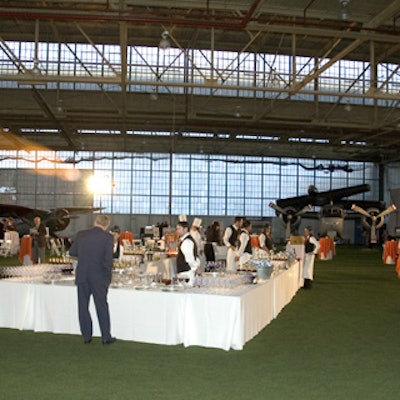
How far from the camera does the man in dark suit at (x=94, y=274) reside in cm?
622

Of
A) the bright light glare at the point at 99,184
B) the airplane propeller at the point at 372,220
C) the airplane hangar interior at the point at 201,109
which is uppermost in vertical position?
the airplane hangar interior at the point at 201,109

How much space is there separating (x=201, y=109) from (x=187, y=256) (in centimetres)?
1478

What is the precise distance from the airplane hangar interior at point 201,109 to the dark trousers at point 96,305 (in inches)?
237

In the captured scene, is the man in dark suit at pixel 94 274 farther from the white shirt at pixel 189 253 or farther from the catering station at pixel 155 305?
the white shirt at pixel 189 253

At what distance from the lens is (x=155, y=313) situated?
21.0ft

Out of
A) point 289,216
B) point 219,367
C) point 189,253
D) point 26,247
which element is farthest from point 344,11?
point 289,216

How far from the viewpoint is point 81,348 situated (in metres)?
6.23

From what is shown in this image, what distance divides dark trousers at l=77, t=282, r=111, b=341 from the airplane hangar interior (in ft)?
19.8

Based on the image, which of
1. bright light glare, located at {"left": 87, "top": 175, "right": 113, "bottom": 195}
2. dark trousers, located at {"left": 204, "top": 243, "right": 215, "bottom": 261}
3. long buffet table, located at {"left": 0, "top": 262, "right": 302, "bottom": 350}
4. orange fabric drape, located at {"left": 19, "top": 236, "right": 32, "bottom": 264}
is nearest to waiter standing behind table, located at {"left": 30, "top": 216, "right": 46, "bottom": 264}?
orange fabric drape, located at {"left": 19, "top": 236, "right": 32, "bottom": 264}

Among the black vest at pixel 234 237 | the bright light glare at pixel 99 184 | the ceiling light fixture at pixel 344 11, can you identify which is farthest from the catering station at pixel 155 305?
the bright light glare at pixel 99 184

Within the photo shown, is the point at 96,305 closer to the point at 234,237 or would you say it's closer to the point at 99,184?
the point at 234,237

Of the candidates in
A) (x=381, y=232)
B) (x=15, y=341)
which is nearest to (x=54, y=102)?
(x=15, y=341)

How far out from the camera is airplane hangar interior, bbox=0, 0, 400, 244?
12.4 meters

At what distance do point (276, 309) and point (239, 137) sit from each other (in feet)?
77.9
